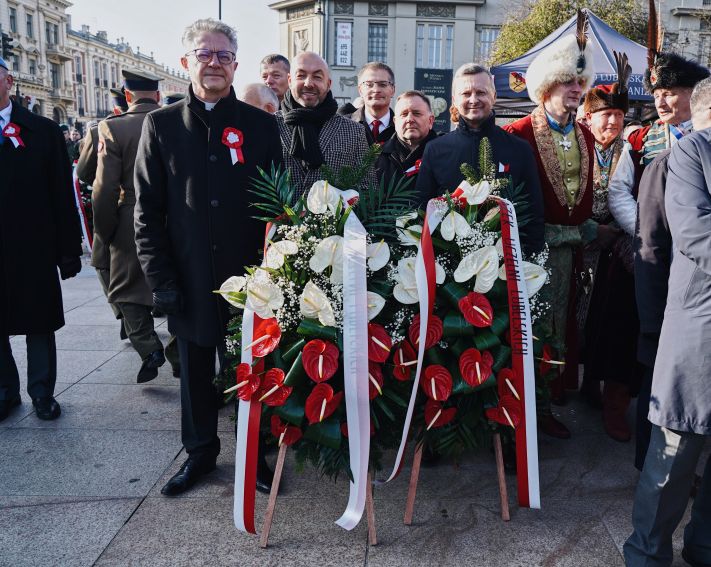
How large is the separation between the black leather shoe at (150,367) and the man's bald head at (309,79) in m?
2.07

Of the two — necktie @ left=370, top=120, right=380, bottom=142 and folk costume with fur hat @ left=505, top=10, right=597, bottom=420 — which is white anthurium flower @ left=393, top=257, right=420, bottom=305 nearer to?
folk costume with fur hat @ left=505, top=10, right=597, bottom=420

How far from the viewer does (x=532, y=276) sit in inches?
102

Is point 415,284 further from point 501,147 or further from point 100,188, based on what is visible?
point 100,188

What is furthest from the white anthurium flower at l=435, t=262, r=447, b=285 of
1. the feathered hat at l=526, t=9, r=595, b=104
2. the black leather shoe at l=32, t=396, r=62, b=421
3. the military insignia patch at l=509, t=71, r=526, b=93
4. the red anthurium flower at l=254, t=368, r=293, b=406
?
the military insignia patch at l=509, t=71, r=526, b=93

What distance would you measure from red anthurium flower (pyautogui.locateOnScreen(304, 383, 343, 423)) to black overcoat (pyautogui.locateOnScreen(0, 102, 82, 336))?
7.47ft

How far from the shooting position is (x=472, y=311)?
7.98 ft

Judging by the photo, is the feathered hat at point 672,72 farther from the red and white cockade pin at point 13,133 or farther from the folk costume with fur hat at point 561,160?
the red and white cockade pin at point 13,133

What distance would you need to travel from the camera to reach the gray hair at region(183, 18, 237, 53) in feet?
9.14

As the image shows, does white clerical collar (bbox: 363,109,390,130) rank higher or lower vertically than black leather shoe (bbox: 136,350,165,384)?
higher

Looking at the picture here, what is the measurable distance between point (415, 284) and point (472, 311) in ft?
0.84

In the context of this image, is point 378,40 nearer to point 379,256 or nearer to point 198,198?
point 198,198

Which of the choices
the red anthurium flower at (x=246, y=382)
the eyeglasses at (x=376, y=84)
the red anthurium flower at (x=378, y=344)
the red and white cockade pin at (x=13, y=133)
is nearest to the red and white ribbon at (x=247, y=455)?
the red anthurium flower at (x=246, y=382)

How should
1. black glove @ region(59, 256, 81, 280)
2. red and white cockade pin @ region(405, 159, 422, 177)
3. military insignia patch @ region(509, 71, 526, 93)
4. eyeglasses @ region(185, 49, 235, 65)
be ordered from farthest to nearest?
1. military insignia patch @ region(509, 71, 526, 93)
2. black glove @ region(59, 256, 81, 280)
3. red and white cockade pin @ region(405, 159, 422, 177)
4. eyeglasses @ region(185, 49, 235, 65)

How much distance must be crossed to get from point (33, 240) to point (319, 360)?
239 cm
